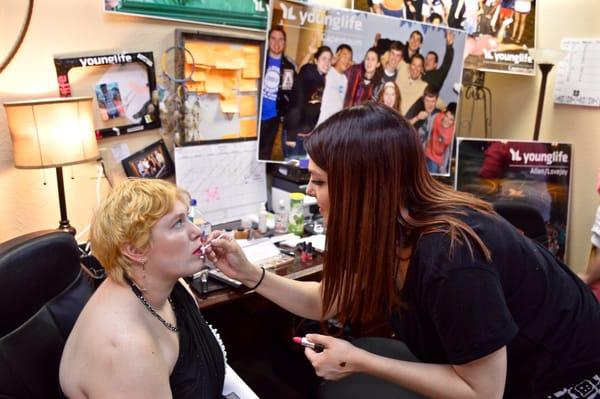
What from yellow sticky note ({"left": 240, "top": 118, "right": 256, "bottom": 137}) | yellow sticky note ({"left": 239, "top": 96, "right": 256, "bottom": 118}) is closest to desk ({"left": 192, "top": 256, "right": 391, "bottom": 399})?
yellow sticky note ({"left": 240, "top": 118, "right": 256, "bottom": 137})

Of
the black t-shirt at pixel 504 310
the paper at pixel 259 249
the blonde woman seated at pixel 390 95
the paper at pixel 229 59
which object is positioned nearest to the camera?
the black t-shirt at pixel 504 310

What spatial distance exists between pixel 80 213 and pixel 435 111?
2.19 meters

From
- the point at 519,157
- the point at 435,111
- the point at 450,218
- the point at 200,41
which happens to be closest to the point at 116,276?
the point at 450,218

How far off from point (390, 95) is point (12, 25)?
1.96 meters

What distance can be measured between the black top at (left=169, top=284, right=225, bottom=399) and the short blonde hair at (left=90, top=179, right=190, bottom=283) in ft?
0.82

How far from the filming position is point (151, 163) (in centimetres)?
219

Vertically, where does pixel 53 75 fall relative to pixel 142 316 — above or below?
above

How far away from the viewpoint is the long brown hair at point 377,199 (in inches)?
41.8

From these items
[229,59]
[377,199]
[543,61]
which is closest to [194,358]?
[377,199]

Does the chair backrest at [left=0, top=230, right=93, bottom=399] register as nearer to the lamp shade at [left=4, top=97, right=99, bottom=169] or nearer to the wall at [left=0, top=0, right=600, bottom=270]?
the lamp shade at [left=4, top=97, right=99, bottom=169]

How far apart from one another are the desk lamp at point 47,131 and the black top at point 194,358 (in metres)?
0.57

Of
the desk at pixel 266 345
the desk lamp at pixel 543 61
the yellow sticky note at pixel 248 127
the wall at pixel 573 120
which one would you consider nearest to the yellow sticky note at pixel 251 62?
the yellow sticky note at pixel 248 127

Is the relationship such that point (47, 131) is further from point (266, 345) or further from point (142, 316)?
point (266, 345)

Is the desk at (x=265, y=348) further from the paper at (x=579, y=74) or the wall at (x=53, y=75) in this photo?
the paper at (x=579, y=74)
